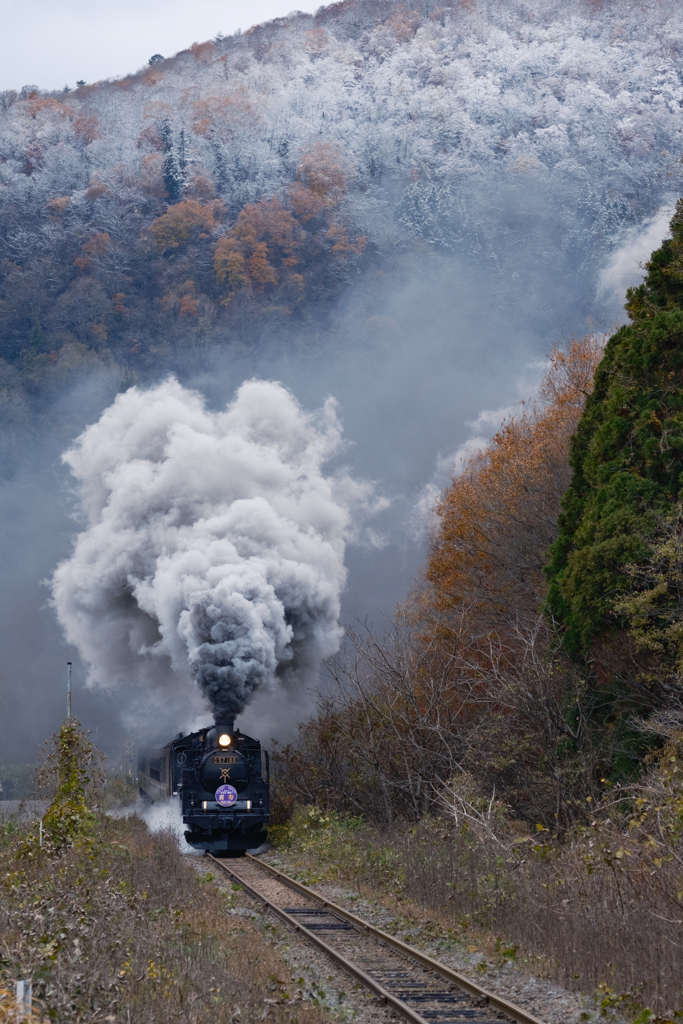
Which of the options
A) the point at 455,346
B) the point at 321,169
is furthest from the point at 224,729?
the point at 321,169

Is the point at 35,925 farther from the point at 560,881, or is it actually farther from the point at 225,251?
the point at 225,251

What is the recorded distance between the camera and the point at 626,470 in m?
13.5

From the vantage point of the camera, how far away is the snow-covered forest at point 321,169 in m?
74.5

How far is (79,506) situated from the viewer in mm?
62625

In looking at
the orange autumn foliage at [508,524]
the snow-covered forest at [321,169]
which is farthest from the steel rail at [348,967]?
the snow-covered forest at [321,169]

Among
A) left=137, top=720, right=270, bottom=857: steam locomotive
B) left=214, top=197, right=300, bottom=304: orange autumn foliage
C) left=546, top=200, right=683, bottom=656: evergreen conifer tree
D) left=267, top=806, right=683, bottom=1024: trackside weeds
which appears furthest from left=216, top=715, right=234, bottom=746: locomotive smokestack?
left=214, top=197, right=300, bottom=304: orange autumn foliage

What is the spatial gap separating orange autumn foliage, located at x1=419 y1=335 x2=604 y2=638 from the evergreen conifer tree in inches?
173

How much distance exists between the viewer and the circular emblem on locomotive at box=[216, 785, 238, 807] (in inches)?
719

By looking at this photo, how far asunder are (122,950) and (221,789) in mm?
11170

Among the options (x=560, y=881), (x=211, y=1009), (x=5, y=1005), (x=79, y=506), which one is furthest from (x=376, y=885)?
(x=79, y=506)

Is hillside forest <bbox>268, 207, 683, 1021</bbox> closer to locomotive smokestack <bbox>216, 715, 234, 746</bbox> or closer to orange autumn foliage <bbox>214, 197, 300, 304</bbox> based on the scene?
locomotive smokestack <bbox>216, 715, 234, 746</bbox>

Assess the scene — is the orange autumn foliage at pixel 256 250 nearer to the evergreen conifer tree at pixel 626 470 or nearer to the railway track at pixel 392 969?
the evergreen conifer tree at pixel 626 470

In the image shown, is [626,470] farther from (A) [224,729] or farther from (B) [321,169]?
(B) [321,169]

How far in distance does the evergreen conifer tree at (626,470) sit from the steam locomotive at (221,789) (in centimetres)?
723
